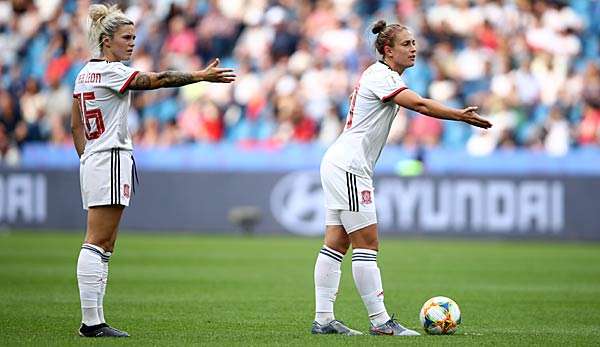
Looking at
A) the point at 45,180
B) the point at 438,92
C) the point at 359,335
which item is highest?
the point at 438,92

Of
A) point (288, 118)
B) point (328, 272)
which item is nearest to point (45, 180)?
point (288, 118)

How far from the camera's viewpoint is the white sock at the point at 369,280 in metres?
9.13

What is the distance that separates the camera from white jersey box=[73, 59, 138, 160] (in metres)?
8.88

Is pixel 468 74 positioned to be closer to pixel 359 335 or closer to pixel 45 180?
pixel 45 180

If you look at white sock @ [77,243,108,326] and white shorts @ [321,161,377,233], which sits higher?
white shorts @ [321,161,377,233]

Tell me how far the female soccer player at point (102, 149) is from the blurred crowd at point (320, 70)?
14.4 meters

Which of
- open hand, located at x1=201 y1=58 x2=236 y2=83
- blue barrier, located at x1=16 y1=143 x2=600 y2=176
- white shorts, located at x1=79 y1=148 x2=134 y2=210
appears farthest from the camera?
blue barrier, located at x1=16 y1=143 x2=600 y2=176

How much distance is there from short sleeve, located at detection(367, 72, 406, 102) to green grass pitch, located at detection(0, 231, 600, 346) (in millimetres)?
1751

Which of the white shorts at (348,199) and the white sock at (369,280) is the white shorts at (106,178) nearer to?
the white shorts at (348,199)

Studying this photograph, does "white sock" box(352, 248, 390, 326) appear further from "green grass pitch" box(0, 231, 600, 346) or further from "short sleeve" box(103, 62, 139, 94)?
"short sleeve" box(103, 62, 139, 94)

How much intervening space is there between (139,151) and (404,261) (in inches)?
309

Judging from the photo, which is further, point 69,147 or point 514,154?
point 69,147

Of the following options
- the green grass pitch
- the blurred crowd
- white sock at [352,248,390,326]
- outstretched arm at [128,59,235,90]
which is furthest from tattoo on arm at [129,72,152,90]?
the blurred crowd

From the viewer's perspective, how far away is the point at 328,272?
30.7 ft
